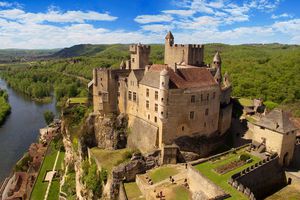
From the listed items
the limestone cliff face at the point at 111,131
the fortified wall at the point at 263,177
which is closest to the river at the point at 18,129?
the limestone cliff face at the point at 111,131

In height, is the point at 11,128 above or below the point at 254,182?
below

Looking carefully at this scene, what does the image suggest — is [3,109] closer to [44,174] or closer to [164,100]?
[44,174]

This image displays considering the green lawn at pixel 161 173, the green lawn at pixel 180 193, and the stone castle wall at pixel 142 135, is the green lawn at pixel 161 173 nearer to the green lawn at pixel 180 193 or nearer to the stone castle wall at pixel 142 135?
the green lawn at pixel 180 193

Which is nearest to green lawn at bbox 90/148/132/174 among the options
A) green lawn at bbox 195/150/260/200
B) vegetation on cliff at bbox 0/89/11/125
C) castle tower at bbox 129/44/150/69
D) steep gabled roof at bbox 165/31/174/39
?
green lawn at bbox 195/150/260/200

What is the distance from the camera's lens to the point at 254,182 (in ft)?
88.6

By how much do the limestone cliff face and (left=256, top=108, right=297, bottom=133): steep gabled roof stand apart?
58.2 feet

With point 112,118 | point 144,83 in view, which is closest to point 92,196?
point 112,118

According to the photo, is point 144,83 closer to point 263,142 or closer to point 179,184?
point 179,184

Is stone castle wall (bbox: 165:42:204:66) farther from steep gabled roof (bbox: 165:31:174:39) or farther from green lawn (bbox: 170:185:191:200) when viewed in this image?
green lawn (bbox: 170:185:191:200)

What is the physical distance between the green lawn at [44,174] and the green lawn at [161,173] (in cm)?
2180

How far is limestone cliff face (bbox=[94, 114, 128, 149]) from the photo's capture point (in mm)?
37406

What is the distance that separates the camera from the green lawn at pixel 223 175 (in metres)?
→ 22.5

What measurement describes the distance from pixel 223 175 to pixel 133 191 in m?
8.88

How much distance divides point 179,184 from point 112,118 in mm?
15990
